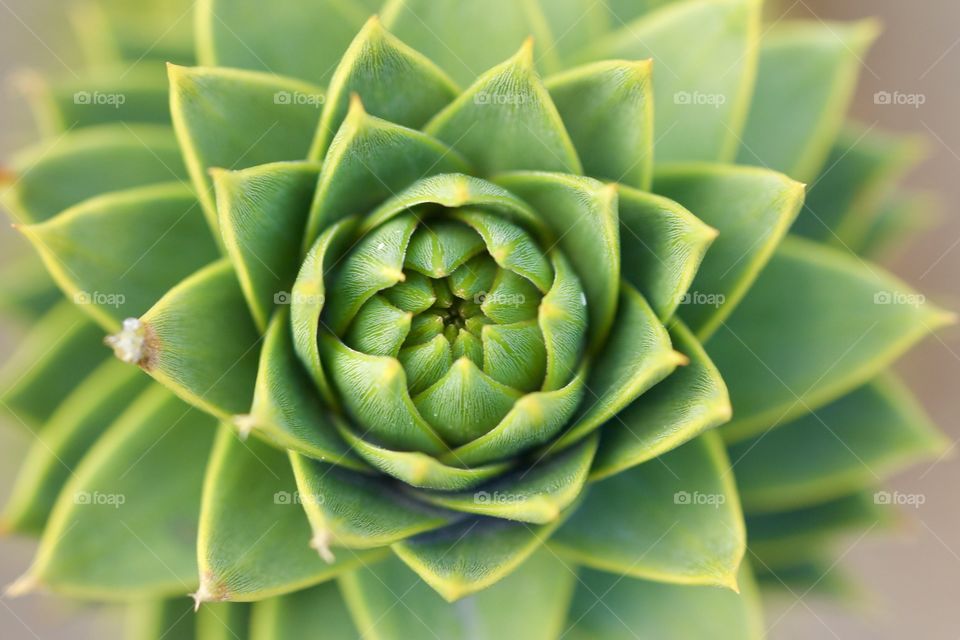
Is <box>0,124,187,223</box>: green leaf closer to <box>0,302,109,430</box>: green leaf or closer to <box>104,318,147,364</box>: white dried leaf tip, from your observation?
<box>0,302,109,430</box>: green leaf

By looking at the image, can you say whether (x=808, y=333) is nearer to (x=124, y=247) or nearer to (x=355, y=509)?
(x=355, y=509)

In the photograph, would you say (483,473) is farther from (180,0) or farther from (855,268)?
(180,0)

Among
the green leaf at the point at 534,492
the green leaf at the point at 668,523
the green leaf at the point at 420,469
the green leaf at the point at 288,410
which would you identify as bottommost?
the green leaf at the point at 668,523

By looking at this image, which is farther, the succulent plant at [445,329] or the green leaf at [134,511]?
the green leaf at [134,511]

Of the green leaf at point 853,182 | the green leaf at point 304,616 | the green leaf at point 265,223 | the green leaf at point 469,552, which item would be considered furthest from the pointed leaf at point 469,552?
the green leaf at point 853,182

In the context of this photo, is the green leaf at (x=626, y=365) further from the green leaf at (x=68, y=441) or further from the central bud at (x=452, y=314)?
the green leaf at (x=68, y=441)

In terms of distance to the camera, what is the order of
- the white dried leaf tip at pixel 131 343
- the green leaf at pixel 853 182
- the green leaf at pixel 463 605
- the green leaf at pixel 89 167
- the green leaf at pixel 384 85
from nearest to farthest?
1. the white dried leaf tip at pixel 131 343
2. the green leaf at pixel 384 85
3. the green leaf at pixel 463 605
4. the green leaf at pixel 89 167
5. the green leaf at pixel 853 182

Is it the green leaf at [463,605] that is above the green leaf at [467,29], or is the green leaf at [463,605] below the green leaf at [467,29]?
below

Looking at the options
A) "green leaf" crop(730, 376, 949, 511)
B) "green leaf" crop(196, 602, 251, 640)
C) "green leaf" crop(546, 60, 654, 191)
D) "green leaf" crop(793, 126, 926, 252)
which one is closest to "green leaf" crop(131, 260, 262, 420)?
"green leaf" crop(196, 602, 251, 640)
